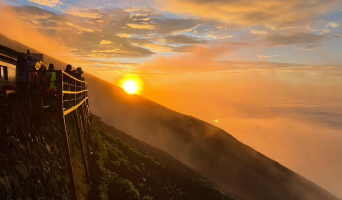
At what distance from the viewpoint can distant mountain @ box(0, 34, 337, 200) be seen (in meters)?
66.9

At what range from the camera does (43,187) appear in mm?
11000

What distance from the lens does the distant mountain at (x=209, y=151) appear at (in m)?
66.9

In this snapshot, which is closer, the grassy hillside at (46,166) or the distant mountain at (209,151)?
the grassy hillside at (46,166)

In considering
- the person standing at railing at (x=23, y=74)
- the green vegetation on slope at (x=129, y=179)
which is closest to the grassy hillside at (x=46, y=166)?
the green vegetation on slope at (x=129, y=179)

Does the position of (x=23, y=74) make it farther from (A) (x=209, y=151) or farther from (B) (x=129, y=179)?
(A) (x=209, y=151)

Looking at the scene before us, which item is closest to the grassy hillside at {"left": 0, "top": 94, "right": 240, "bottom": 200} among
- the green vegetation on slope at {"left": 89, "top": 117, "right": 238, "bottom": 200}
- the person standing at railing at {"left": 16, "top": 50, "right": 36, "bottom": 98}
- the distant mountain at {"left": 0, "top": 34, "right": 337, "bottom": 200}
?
the green vegetation on slope at {"left": 89, "top": 117, "right": 238, "bottom": 200}

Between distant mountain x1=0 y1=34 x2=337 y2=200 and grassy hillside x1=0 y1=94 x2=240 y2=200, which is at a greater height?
grassy hillside x1=0 y1=94 x2=240 y2=200

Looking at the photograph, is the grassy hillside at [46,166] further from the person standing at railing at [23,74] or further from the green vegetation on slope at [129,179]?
the person standing at railing at [23,74]

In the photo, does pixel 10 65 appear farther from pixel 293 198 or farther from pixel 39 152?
pixel 293 198

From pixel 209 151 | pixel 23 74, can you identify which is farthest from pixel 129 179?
pixel 209 151

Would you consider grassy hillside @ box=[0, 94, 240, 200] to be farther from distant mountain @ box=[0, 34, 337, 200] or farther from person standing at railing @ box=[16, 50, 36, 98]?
distant mountain @ box=[0, 34, 337, 200]

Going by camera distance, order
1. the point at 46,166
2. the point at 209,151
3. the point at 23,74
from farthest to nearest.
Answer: the point at 209,151 → the point at 23,74 → the point at 46,166

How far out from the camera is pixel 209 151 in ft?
243

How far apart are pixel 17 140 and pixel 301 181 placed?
93.2 m
